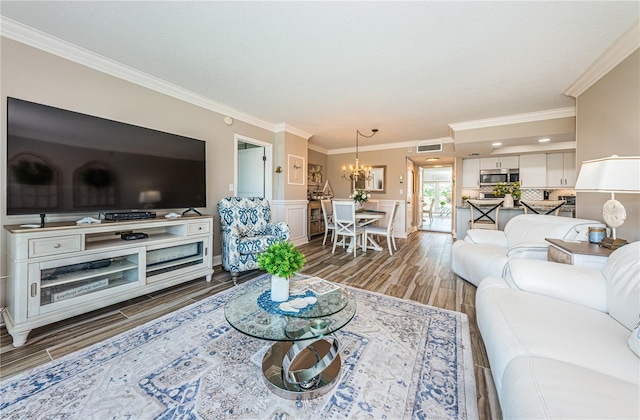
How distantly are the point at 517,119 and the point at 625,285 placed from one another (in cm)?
378

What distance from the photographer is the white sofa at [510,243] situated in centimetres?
238

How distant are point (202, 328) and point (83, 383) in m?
0.72

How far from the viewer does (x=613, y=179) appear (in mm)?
1709

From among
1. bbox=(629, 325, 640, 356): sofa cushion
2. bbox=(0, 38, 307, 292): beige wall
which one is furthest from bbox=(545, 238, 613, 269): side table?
bbox=(0, 38, 307, 292): beige wall

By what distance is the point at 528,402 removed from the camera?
816 millimetres

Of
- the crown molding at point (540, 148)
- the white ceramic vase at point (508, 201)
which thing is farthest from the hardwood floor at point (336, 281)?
the crown molding at point (540, 148)

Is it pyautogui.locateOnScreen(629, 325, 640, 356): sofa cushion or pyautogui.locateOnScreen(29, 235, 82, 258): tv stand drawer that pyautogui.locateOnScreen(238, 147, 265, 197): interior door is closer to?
pyautogui.locateOnScreen(29, 235, 82, 258): tv stand drawer

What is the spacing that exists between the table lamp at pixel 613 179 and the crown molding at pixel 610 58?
3.91 ft

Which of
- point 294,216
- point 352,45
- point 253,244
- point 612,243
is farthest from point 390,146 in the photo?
point 612,243

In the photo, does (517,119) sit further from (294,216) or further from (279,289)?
(279,289)

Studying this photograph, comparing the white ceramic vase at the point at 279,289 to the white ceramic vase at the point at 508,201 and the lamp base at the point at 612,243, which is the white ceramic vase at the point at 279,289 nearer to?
the lamp base at the point at 612,243

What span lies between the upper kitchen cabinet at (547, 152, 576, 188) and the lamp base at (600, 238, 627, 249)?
4.95 meters

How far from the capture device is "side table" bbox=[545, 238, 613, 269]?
1.80 metres

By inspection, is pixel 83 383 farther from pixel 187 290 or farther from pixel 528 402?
pixel 528 402
